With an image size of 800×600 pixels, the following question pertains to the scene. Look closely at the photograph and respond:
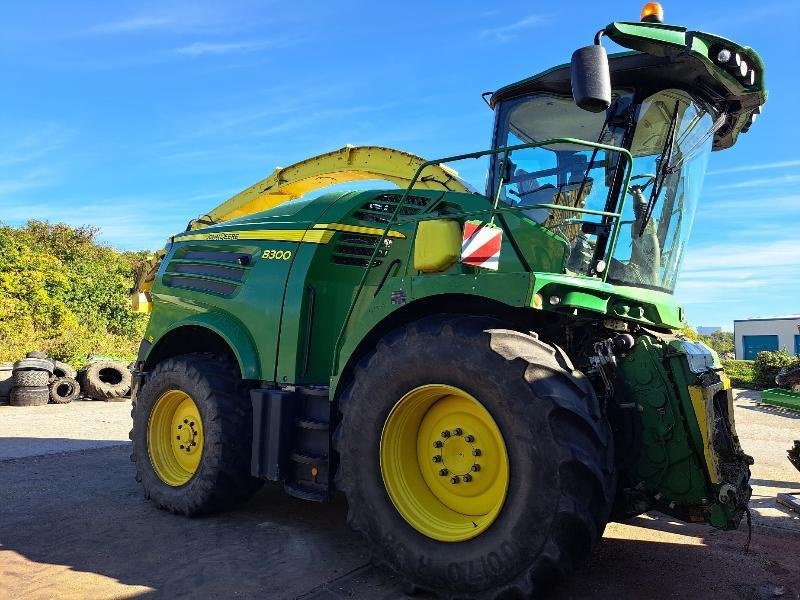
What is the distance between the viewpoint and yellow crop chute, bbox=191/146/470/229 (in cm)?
541

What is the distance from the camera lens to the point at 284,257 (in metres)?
4.73

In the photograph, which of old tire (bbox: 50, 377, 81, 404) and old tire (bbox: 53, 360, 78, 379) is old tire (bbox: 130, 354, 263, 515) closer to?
old tire (bbox: 50, 377, 81, 404)

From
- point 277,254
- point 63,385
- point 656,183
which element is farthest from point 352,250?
point 63,385

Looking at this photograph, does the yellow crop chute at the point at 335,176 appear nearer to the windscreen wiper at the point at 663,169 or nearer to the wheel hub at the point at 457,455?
the windscreen wiper at the point at 663,169

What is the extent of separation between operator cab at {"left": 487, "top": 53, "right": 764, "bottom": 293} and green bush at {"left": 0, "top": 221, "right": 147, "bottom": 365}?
14.1m

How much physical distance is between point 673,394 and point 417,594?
5.37ft

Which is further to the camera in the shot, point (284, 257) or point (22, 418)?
point (22, 418)

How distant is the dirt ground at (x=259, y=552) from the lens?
3322 millimetres

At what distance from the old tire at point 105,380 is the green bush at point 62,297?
8.02 feet

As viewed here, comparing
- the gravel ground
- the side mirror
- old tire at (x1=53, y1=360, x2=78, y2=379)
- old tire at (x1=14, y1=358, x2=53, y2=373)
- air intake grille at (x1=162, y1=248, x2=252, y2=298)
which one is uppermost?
the side mirror

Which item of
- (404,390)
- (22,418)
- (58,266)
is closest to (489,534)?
(404,390)

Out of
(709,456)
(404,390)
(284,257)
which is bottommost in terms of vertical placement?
(709,456)

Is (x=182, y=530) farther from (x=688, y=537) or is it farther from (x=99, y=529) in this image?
(x=688, y=537)

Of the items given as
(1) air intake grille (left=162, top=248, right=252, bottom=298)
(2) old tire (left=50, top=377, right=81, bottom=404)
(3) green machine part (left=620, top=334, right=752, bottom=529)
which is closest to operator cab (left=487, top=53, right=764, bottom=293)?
(3) green machine part (left=620, top=334, right=752, bottom=529)
